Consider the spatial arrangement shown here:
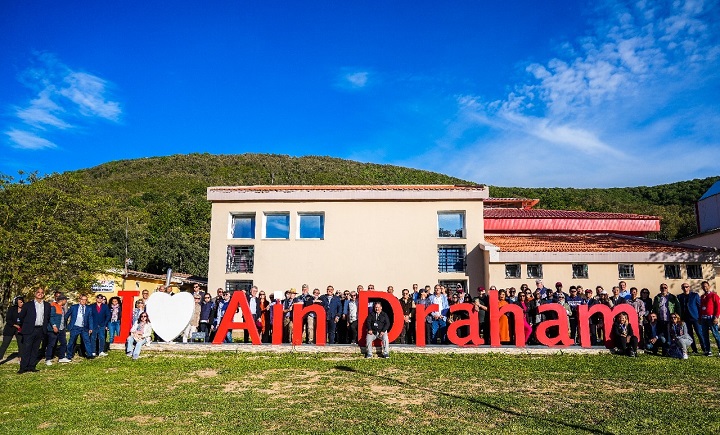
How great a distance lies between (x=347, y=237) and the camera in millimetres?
25281

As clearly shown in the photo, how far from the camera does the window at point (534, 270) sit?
2469 cm

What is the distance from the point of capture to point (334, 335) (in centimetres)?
1617

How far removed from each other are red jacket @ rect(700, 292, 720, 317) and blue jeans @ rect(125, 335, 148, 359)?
53.0ft

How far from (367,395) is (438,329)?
6.68m

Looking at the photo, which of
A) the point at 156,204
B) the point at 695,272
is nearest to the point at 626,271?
the point at 695,272

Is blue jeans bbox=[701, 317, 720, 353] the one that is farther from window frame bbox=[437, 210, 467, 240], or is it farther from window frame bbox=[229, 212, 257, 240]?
window frame bbox=[229, 212, 257, 240]

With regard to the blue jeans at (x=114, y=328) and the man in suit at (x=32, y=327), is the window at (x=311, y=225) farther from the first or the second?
the man in suit at (x=32, y=327)

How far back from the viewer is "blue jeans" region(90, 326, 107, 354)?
15.1 meters

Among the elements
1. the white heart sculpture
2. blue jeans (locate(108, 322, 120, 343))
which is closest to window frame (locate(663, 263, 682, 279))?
the white heart sculpture

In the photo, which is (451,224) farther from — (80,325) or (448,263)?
(80,325)

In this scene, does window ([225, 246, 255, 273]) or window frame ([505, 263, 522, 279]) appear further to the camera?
window ([225, 246, 255, 273])

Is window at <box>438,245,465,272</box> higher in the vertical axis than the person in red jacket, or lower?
higher

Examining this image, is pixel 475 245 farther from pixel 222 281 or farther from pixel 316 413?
pixel 316 413

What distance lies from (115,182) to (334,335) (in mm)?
72604
